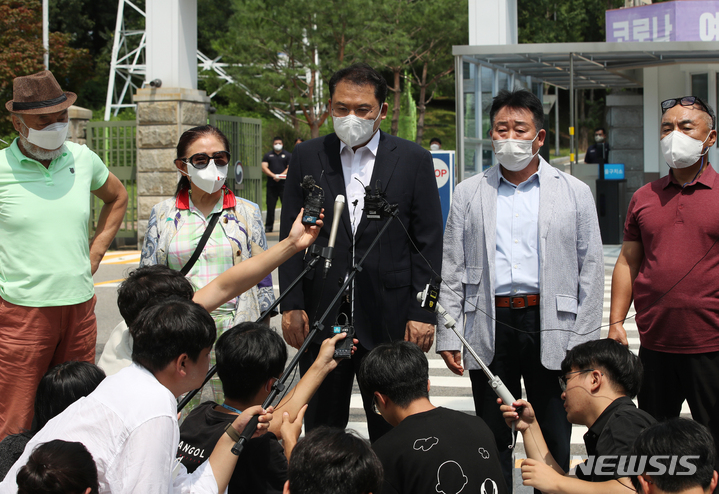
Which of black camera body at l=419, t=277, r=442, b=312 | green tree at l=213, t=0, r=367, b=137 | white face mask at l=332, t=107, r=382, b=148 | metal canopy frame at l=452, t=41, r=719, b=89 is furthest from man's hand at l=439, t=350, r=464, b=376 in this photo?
green tree at l=213, t=0, r=367, b=137

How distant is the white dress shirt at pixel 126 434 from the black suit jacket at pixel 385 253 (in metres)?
1.33

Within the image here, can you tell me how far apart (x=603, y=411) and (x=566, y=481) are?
370mm

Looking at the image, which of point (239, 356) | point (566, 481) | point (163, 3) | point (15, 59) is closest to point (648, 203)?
point (566, 481)

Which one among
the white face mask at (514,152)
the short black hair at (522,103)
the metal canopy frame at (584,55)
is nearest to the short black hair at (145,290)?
the white face mask at (514,152)

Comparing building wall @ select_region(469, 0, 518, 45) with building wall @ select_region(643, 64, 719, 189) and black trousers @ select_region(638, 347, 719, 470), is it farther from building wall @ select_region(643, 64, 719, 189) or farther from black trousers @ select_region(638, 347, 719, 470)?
black trousers @ select_region(638, 347, 719, 470)

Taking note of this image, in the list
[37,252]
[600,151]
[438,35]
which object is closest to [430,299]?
[37,252]

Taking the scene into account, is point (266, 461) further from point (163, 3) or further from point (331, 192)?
point (163, 3)

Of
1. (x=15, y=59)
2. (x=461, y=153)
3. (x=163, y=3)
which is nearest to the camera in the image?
(x=461, y=153)

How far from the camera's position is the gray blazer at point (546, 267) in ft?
11.5

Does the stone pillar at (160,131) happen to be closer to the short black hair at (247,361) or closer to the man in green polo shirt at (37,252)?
the man in green polo shirt at (37,252)

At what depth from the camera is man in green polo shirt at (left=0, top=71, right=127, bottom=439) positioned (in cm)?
378

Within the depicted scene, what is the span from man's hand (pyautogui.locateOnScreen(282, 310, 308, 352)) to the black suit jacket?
0.04m

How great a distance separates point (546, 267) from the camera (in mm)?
3498

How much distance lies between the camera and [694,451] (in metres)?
2.32
